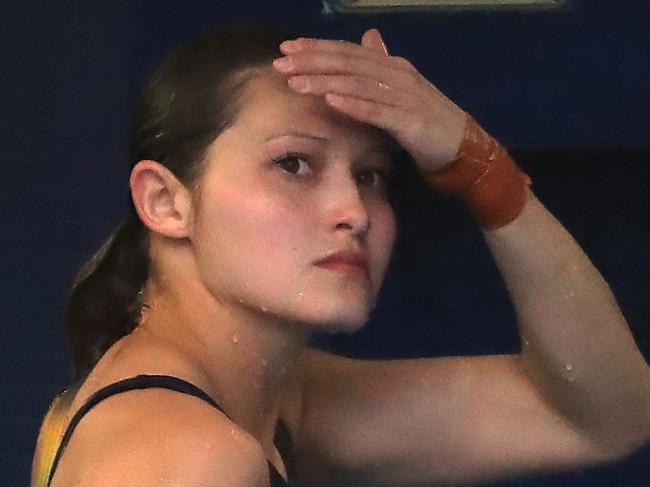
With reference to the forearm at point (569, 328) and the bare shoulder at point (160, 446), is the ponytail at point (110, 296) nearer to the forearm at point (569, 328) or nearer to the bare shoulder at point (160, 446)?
the bare shoulder at point (160, 446)

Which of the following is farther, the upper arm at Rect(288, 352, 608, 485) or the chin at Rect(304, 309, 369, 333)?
the upper arm at Rect(288, 352, 608, 485)

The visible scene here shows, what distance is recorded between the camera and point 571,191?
1.17 meters

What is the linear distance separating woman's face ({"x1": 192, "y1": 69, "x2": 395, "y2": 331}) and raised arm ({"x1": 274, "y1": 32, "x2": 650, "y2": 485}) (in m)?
0.05

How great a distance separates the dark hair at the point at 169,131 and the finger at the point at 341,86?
0.21ft

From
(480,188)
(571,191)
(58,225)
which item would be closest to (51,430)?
(480,188)

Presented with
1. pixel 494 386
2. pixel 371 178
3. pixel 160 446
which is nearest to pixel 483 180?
pixel 371 178

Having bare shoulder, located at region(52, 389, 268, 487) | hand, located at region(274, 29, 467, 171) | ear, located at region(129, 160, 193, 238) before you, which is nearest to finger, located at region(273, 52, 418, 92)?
hand, located at region(274, 29, 467, 171)

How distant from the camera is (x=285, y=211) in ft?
2.31

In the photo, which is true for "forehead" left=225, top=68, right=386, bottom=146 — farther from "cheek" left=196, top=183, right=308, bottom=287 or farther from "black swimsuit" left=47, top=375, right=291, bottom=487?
"black swimsuit" left=47, top=375, right=291, bottom=487

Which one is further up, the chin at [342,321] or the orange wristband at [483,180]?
the orange wristband at [483,180]

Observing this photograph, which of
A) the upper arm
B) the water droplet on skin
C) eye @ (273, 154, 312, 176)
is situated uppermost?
eye @ (273, 154, 312, 176)

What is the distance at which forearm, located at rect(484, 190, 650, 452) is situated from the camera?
0.79 metres

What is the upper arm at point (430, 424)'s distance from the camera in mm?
860

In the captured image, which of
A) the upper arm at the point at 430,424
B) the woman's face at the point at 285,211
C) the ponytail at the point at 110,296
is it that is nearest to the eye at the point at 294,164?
the woman's face at the point at 285,211
